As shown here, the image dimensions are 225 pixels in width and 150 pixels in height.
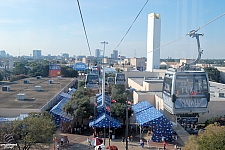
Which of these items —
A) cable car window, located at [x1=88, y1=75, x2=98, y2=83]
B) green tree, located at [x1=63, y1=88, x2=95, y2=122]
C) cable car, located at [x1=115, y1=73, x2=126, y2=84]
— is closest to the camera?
green tree, located at [x1=63, y1=88, x2=95, y2=122]

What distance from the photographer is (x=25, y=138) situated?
20.2 feet

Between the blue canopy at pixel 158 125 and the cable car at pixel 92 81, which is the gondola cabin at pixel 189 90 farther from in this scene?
the cable car at pixel 92 81

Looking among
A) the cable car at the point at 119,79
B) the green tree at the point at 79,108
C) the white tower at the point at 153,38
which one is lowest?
the green tree at the point at 79,108

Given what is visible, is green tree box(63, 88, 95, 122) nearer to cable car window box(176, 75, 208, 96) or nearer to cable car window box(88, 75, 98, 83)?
cable car window box(88, 75, 98, 83)

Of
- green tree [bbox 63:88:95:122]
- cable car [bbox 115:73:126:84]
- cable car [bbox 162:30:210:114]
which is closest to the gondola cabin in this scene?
cable car [bbox 162:30:210:114]

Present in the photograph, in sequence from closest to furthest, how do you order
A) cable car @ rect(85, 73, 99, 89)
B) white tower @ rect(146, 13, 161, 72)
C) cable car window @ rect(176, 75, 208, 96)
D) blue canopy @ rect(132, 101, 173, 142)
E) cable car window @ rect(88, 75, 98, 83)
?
cable car window @ rect(176, 75, 208, 96)
blue canopy @ rect(132, 101, 173, 142)
cable car @ rect(85, 73, 99, 89)
cable car window @ rect(88, 75, 98, 83)
white tower @ rect(146, 13, 161, 72)

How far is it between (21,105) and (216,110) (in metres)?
8.94

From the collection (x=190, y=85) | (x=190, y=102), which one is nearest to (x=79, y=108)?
(x=190, y=102)

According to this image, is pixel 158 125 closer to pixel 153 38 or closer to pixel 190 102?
pixel 190 102

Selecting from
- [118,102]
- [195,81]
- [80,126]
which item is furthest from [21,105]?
[195,81]

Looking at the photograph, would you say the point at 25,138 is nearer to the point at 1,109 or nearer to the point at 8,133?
the point at 8,133

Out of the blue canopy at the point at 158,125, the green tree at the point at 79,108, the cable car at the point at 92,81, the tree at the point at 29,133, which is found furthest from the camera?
the cable car at the point at 92,81

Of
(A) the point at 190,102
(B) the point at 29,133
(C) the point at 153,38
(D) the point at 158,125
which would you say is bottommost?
(D) the point at 158,125

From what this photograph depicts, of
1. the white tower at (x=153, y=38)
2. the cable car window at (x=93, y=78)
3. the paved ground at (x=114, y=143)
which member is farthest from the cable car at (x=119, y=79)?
the white tower at (x=153, y=38)
